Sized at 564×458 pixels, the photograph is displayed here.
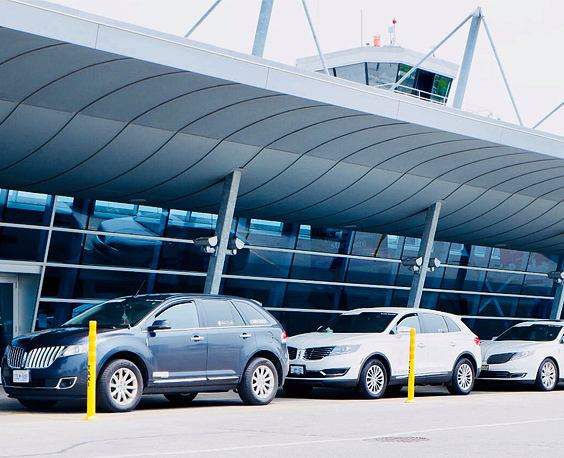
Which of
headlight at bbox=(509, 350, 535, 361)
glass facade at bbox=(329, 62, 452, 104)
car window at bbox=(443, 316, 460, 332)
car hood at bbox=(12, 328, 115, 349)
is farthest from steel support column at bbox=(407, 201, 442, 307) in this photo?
car hood at bbox=(12, 328, 115, 349)


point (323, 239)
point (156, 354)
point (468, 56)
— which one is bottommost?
point (156, 354)

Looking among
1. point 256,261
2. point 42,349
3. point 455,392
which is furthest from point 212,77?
point 256,261

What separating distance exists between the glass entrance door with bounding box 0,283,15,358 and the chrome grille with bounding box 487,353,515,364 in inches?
427

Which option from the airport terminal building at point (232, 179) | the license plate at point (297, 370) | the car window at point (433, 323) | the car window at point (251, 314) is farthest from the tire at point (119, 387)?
the car window at point (433, 323)

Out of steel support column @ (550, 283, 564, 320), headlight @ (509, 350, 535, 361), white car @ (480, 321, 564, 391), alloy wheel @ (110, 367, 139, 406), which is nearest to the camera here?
alloy wheel @ (110, 367, 139, 406)

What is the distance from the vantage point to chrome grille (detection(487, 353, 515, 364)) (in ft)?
63.0

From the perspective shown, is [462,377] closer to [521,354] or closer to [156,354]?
[521,354]

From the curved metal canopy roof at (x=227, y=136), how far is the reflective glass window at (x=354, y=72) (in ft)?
32.4

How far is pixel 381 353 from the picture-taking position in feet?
51.9

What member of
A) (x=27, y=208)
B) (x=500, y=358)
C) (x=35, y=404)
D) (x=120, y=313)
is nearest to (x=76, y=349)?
(x=120, y=313)

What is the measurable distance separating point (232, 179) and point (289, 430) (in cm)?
892

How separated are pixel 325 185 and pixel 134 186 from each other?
434cm

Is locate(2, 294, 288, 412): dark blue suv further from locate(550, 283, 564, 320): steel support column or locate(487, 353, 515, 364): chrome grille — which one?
locate(550, 283, 564, 320): steel support column

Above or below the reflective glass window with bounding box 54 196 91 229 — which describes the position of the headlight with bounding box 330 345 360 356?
below
